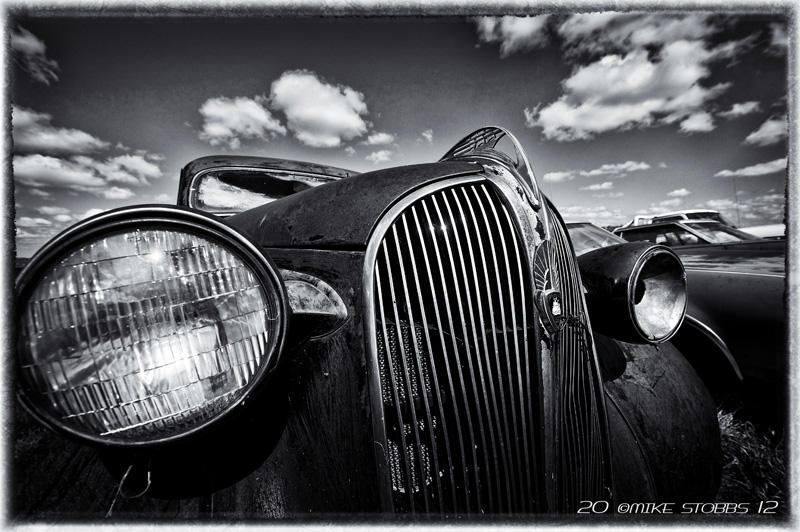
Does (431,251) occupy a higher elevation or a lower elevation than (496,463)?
higher

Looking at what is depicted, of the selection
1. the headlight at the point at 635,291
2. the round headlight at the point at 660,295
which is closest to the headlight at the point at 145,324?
the headlight at the point at 635,291

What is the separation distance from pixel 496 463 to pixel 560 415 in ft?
0.89

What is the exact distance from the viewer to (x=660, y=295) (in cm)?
172

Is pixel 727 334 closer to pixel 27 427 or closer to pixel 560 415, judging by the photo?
pixel 560 415

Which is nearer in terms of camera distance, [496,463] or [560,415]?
[496,463]

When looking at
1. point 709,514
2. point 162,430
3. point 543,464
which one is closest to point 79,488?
point 162,430

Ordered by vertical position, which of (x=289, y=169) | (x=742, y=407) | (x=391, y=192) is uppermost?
(x=289, y=169)

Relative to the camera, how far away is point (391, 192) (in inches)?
44.3

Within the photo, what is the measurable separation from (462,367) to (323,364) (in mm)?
393

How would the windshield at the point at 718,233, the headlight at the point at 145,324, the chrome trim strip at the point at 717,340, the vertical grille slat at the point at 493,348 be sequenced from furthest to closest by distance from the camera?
1. the windshield at the point at 718,233
2. the chrome trim strip at the point at 717,340
3. the vertical grille slat at the point at 493,348
4. the headlight at the point at 145,324

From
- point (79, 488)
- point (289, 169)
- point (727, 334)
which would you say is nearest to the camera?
point (79, 488)

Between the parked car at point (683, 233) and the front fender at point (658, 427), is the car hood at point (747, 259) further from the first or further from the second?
the parked car at point (683, 233)

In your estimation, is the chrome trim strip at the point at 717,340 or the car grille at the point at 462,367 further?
the chrome trim strip at the point at 717,340

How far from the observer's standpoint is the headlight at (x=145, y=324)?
71cm
